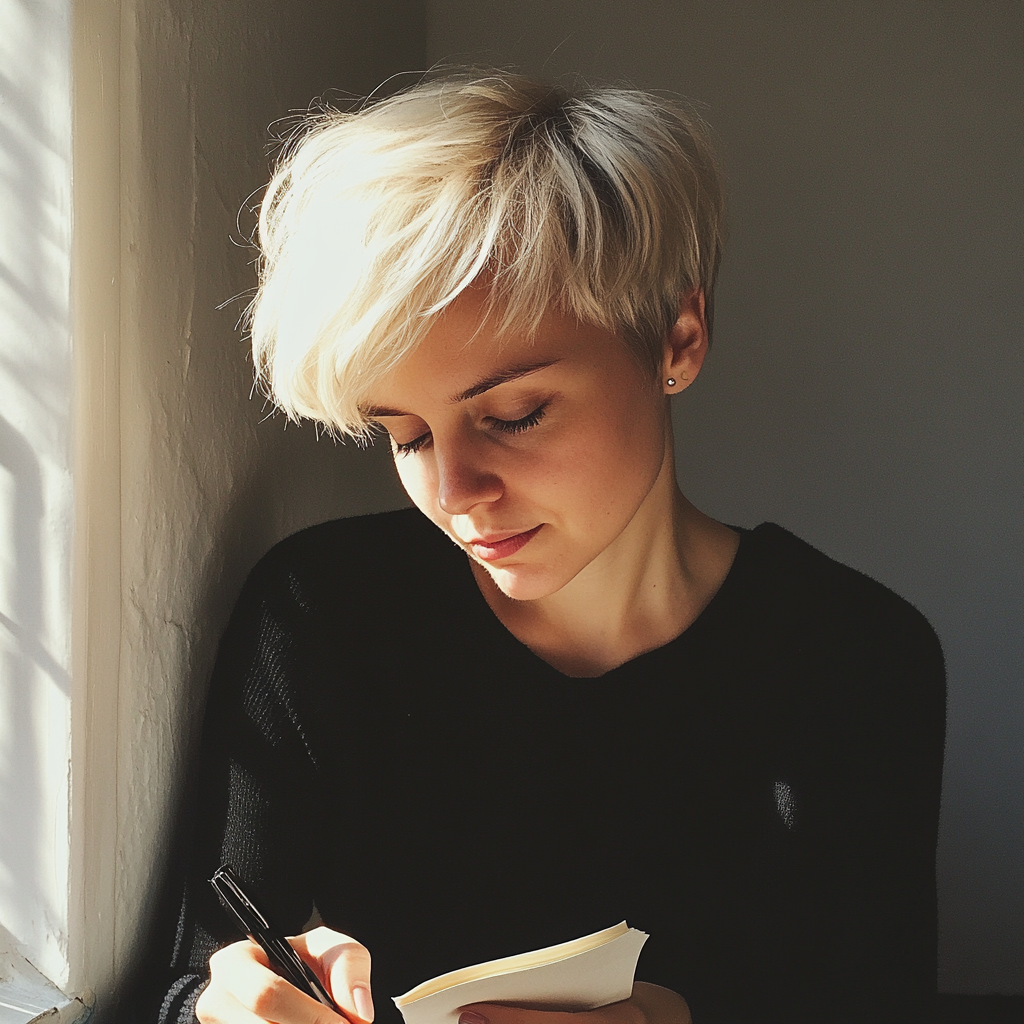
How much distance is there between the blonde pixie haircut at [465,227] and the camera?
2.87 feet

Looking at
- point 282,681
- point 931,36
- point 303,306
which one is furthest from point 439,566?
point 931,36

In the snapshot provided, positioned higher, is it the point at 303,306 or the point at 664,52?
the point at 664,52

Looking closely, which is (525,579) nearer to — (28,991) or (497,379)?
(497,379)

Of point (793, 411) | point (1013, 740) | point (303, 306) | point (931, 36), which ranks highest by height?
point (931, 36)

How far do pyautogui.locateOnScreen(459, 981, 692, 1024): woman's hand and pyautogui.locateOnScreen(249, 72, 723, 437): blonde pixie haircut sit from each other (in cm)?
51

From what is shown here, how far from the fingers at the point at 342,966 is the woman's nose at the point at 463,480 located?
0.40 metres

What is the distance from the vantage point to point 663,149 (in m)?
0.97

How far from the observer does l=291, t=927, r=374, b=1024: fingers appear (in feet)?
2.94

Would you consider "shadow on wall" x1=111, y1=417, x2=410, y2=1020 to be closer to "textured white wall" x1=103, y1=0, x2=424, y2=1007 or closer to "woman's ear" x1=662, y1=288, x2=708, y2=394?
"textured white wall" x1=103, y1=0, x2=424, y2=1007

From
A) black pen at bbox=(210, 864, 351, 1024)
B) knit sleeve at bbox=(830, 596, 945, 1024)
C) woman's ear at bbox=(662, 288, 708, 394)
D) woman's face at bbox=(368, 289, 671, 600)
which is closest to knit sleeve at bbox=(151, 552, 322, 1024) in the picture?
black pen at bbox=(210, 864, 351, 1024)

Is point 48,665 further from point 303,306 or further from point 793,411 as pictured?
point 793,411

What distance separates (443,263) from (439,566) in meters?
0.44

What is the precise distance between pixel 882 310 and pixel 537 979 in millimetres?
1691

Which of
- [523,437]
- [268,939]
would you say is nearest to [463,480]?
[523,437]
